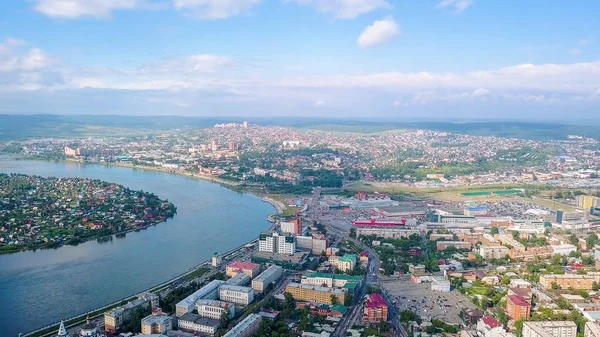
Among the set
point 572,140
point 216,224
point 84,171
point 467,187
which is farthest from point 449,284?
point 572,140

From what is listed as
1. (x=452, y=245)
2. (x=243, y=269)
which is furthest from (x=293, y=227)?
(x=452, y=245)

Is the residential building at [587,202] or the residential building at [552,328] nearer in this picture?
the residential building at [552,328]

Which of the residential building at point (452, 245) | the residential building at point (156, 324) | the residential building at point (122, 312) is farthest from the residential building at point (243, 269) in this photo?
the residential building at point (452, 245)

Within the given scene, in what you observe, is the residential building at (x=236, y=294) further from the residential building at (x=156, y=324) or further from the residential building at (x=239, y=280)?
the residential building at (x=156, y=324)

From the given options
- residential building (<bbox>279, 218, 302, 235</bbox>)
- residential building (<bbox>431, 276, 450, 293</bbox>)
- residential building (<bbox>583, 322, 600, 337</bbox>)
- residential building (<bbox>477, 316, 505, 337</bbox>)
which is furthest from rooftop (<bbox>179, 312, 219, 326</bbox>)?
residential building (<bbox>583, 322, 600, 337</bbox>)

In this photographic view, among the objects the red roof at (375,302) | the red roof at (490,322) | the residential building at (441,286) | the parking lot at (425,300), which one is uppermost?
the red roof at (375,302)

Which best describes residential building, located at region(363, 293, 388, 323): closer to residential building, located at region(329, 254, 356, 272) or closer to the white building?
residential building, located at region(329, 254, 356, 272)
